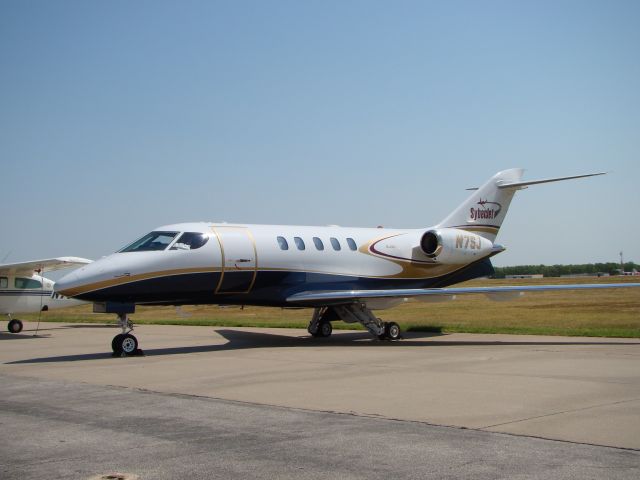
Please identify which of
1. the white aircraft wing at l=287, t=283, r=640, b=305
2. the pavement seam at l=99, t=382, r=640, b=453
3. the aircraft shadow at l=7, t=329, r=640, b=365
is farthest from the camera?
the white aircraft wing at l=287, t=283, r=640, b=305

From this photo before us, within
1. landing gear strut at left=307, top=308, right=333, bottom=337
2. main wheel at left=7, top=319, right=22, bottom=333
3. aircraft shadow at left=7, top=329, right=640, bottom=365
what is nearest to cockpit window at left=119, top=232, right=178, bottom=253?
aircraft shadow at left=7, top=329, right=640, bottom=365

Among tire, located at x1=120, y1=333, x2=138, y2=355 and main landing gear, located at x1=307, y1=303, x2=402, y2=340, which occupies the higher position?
main landing gear, located at x1=307, y1=303, x2=402, y2=340

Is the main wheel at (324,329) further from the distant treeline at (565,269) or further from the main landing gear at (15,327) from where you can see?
the distant treeline at (565,269)

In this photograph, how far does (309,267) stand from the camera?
20.3m

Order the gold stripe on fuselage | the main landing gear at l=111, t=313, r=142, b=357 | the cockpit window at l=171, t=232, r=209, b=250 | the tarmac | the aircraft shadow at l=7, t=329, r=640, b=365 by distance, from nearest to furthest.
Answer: the tarmac → the gold stripe on fuselage → the main landing gear at l=111, t=313, r=142, b=357 → the aircraft shadow at l=7, t=329, r=640, b=365 → the cockpit window at l=171, t=232, r=209, b=250

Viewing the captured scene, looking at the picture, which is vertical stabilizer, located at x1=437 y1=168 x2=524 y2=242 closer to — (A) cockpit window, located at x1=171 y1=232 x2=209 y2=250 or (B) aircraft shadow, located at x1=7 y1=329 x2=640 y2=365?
(B) aircraft shadow, located at x1=7 y1=329 x2=640 y2=365

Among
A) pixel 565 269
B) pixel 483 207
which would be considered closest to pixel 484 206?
pixel 483 207

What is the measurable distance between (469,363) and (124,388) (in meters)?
6.24

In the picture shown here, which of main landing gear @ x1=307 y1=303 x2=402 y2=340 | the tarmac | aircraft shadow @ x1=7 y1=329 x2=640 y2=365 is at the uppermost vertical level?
main landing gear @ x1=307 y1=303 x2=402 y2=340

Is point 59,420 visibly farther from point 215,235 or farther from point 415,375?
point 215,235

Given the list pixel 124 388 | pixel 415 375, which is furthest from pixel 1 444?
pixel 415 375

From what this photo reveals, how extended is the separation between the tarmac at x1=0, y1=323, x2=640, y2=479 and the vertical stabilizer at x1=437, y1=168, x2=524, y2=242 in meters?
8.02

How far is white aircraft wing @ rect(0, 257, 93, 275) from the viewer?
27.4m

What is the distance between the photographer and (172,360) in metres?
15.6
